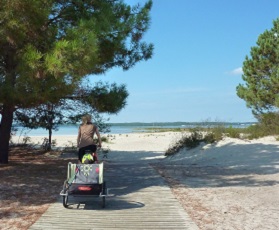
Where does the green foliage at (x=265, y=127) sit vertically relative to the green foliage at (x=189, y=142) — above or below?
above

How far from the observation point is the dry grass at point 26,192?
6270mm

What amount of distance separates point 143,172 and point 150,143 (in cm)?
1805

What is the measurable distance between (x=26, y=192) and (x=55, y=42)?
3143mm

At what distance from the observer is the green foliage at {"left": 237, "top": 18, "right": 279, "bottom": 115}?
931 inches

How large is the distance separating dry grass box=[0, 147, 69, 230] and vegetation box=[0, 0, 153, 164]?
1900 millimetres

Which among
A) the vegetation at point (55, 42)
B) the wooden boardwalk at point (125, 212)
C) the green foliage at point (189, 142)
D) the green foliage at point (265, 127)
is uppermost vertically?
the vegetation at point (55, 42)

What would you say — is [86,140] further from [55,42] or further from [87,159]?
[55,42]

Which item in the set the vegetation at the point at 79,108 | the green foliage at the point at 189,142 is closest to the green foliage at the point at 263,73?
the green foliage at the point at 189,142

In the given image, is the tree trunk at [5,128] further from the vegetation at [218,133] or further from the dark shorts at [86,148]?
the vegetation at [218,133]

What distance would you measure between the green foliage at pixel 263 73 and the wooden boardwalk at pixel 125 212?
53.9 ft

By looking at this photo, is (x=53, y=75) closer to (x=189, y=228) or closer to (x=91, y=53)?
(x=91, y=53)

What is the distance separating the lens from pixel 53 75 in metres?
8.20

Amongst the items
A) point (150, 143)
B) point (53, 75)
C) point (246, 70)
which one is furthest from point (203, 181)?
point (150, 143)

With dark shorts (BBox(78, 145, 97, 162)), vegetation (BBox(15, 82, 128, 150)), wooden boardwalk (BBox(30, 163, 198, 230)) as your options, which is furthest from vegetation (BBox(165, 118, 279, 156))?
dark shorts (BBox(78, 145, 97, 162))
